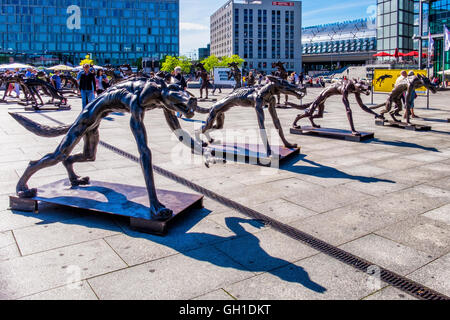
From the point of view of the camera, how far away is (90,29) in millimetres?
105688

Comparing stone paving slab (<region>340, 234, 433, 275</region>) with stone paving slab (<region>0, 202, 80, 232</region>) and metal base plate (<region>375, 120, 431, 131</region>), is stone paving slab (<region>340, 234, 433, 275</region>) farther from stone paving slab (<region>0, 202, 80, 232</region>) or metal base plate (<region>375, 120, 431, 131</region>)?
metal base plate (<region>375, 120, 431, 131</region>)

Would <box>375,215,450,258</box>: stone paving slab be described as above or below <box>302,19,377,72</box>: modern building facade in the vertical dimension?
below

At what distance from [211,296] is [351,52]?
128 metres

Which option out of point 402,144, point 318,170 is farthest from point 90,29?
point 318,170

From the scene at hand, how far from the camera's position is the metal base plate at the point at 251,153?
8.21 m

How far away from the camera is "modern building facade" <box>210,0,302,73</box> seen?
132000 mm

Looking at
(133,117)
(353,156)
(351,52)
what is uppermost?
(351,52)

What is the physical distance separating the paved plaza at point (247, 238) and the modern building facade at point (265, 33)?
128 metres

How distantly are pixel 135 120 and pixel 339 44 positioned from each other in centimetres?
13358

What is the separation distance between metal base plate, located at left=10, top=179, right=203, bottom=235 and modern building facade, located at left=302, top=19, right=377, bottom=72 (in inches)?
4531

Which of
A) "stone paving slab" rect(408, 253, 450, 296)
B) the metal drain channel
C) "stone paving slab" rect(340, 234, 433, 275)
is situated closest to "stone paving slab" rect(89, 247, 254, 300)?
the metal drain channel

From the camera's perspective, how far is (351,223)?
5.07m
